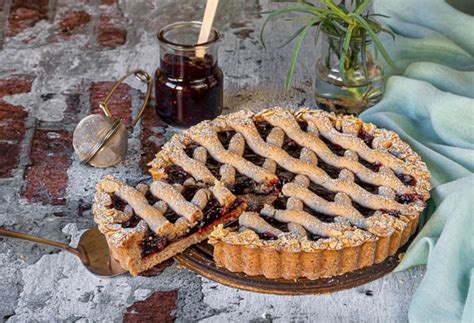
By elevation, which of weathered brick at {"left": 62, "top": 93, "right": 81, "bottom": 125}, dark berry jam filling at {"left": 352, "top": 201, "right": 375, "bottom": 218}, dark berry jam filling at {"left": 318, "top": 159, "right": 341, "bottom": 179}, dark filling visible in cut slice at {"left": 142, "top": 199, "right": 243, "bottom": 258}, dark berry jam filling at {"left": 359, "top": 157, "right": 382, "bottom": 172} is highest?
dark berry jam filling at {"left": 359, "top": 157, "right": 382, "bottom": 172}

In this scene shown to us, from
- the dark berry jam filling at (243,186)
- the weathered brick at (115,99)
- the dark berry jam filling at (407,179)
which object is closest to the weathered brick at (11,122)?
the weathered brick at (115,99)

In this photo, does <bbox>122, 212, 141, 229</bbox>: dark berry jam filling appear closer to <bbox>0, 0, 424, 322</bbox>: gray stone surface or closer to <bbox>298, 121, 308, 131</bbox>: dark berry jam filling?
<bbox>0, 0, 424, 322</bbox>: gray stone surface

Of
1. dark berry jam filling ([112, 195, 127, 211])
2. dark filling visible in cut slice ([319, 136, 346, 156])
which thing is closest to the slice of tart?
dark berry jam filling ([112, 195, 127, 211])

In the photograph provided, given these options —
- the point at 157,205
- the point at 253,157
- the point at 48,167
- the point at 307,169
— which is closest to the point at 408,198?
the point at 307,169

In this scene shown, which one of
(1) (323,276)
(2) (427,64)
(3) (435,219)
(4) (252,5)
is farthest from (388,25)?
(1) (323,276)

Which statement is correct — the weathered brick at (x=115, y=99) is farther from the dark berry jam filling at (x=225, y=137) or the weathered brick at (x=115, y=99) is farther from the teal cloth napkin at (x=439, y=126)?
the teal cloth napkin at (x=439, y=126)

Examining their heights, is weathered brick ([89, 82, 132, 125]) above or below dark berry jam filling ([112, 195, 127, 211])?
below

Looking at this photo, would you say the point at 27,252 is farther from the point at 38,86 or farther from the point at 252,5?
the point at 252,5
